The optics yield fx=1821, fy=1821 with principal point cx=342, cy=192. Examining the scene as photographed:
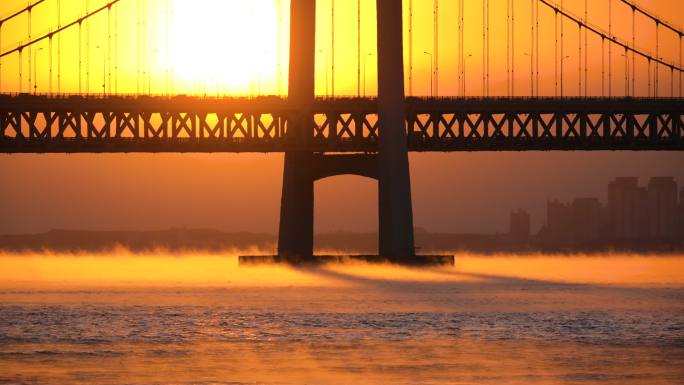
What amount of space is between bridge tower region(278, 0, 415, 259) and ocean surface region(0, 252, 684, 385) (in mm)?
2878

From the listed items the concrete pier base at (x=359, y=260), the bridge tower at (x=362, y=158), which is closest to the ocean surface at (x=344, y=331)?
the concrete pier base at (x=359, y=260)

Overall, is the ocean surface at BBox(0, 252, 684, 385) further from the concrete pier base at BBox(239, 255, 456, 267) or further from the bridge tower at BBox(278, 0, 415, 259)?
the bridge tower at BBox(278, 0, 415, 259)

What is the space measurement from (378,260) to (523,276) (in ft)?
53.7

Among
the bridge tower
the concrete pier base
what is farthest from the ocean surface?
the bridge tower

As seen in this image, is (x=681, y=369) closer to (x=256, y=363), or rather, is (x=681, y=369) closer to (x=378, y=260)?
(x=256, y=363)

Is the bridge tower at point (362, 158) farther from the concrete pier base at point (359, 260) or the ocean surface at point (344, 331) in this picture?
the ocean surface at point (344, 331)

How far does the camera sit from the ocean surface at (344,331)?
144 ft

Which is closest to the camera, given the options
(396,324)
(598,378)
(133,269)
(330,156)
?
(598,378)

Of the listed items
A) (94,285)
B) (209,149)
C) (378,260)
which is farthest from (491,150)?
(94,285)

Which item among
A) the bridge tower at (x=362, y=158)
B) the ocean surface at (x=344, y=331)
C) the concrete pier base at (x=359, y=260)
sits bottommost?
the ocean surface at (x=344, y=331)

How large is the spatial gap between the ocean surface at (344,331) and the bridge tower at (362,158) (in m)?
2.88

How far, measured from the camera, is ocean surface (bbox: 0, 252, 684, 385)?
44.0 meters

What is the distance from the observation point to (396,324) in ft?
214

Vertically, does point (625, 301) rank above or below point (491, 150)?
below
